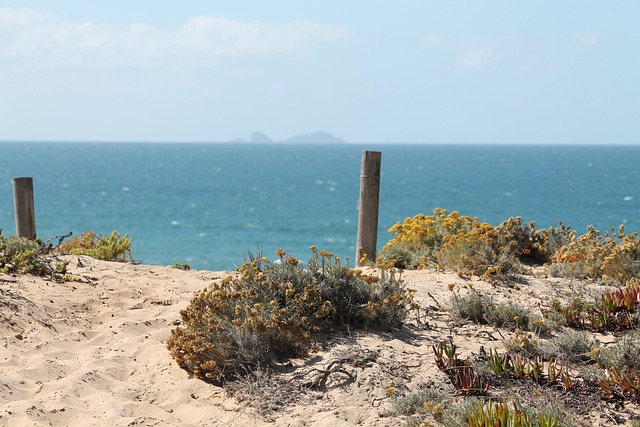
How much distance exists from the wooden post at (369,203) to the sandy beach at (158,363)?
5.04ft

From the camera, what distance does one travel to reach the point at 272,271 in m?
6.73

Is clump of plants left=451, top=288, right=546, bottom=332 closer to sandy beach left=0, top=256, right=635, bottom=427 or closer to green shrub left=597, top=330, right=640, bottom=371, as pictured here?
sandy beach left=0, top=256, right=635, bottom=427

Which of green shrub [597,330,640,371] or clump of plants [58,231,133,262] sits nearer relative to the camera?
green shrub [597,330,640,371]

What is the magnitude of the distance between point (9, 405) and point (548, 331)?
483 centimetres

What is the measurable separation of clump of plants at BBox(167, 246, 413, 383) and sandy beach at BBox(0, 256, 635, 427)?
17cm

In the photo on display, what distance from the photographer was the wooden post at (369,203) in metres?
9.63

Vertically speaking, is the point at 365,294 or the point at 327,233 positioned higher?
the point at 365,294

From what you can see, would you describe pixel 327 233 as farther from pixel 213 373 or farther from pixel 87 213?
pixel 213 373

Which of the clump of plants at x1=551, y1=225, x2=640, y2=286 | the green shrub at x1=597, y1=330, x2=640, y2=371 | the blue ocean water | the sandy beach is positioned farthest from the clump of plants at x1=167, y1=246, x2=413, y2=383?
the blue ocean water

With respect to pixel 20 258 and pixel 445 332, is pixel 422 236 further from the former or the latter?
pixel 20 258

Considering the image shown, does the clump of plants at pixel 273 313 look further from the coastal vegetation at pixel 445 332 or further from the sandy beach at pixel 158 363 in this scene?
the sandy beach at pixel 158 363

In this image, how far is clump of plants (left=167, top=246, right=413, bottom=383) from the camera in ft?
18.9

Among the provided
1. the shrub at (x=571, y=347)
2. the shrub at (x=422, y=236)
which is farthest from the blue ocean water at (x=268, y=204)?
the shrub at (x=571, y=347)

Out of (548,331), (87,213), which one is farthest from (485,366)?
(87,213)
